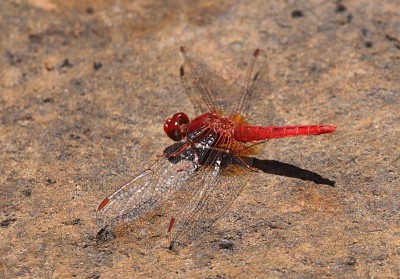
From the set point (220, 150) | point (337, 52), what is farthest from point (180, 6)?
point (220, 150)

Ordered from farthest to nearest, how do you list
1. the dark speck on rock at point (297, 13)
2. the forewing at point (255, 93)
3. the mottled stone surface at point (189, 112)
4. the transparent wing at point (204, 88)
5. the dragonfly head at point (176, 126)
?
the dark speck on rock at point (297, 13)
the transparent wing at point (204, 88)
the forewing at point (255, 93)
the dragonfly head at point (176, 126)
the mottled stone surface at point (189, 112)

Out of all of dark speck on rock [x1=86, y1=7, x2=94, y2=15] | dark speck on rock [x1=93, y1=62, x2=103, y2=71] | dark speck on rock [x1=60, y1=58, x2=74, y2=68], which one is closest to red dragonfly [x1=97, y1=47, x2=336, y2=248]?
dark speck on rock [x1=93, y1=62, x2=103, y2=71]

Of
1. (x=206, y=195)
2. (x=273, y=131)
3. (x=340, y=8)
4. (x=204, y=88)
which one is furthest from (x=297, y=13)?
(x=206, y=195)

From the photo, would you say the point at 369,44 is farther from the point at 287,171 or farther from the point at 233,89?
the point at 287,171

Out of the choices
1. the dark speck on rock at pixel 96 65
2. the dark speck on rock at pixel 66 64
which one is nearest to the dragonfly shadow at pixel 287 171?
the dark speck on rock at pixel 96 65

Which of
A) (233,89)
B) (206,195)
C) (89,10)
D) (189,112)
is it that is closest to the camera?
(206,195)

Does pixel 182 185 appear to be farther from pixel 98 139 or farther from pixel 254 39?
pixel 254 39

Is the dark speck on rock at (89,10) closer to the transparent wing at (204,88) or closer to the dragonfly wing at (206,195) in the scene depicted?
the transparent wing at (204,88)
